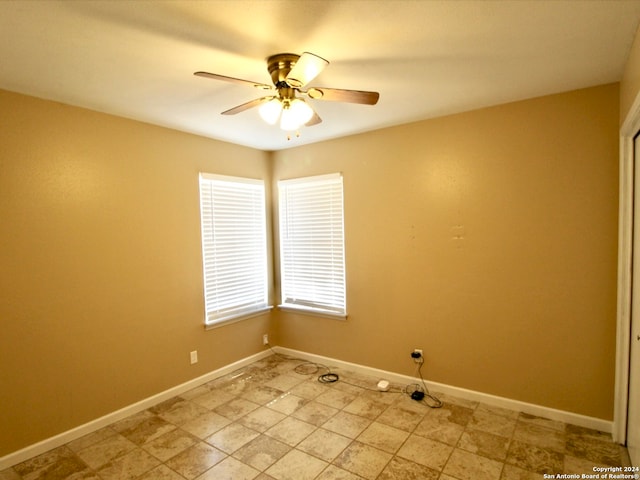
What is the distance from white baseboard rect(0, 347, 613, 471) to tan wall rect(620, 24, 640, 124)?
86.5 inches

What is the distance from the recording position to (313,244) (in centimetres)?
397

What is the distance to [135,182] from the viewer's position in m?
2.97

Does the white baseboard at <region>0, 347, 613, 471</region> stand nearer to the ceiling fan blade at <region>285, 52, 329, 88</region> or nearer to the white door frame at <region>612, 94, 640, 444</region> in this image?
the white door frame at <region>612, 94, 640, 444</region>

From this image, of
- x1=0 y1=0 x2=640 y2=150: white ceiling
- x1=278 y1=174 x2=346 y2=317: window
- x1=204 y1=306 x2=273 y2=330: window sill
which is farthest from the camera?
x1=278 y1=174 x2=346 y2=317: window

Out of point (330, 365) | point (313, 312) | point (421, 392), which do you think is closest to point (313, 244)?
point (313, 312)

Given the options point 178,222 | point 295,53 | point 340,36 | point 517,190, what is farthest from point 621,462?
point 178,222

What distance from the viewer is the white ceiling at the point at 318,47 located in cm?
152

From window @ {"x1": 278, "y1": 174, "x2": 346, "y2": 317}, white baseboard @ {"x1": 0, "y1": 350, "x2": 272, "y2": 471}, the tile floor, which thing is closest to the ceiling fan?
window @ {"x1": 278, "y1": 174, "x2": 346, "y2": 317}

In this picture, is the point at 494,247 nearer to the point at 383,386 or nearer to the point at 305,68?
the point at 383,386

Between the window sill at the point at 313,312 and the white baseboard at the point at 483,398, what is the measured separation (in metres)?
0.49

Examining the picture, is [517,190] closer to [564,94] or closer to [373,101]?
[564,94]

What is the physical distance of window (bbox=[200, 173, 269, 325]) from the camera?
3.59 m

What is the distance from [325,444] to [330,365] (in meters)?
1.41

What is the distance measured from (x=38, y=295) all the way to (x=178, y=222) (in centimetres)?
122
